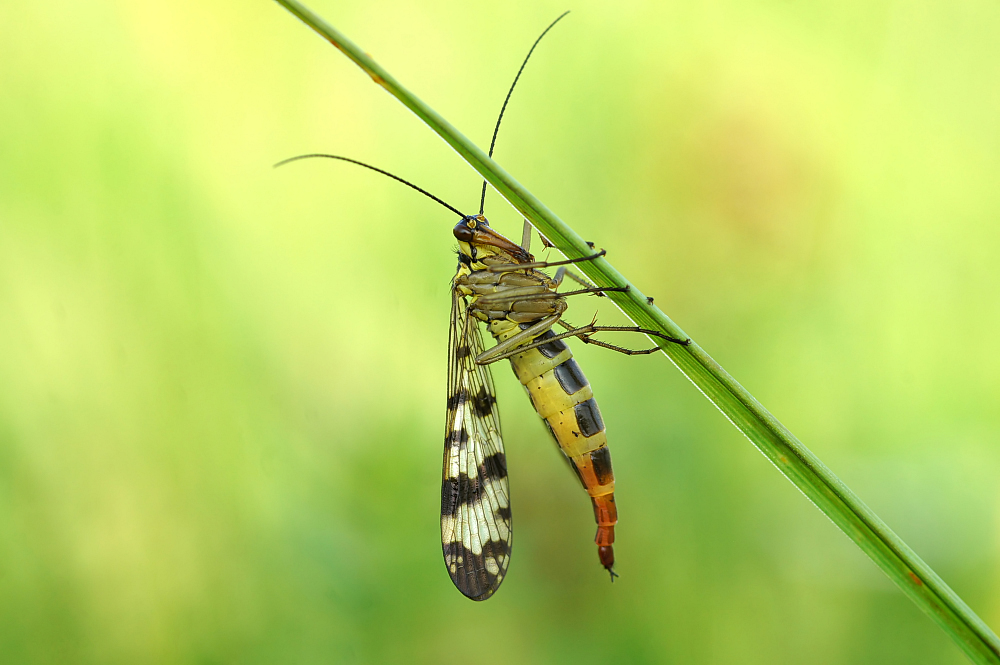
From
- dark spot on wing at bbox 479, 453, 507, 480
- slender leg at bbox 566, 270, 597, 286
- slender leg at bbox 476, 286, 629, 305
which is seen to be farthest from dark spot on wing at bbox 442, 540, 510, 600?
→ slender leg at bbox 566, 270, 597, 286

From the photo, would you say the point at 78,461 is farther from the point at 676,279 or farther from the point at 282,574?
the point at 676,279

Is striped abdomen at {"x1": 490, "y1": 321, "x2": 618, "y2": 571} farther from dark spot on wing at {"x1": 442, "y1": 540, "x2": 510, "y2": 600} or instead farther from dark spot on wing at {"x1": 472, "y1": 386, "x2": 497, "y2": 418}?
dark spot on wing at {"x1": 442, "y1": 540, "x2": 510, "y2": 600}

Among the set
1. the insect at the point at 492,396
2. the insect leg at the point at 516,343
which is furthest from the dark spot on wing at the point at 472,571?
the insect leg at the point at 516,343

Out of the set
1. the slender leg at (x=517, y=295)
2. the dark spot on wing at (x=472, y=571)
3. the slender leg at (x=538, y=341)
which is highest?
the slender leg at (x=517, y=295)

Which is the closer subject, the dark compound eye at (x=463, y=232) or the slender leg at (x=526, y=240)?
the dark compound eye at (x=463, y=232)

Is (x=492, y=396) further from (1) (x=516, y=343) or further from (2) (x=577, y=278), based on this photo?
(2) (x=577, y=278)

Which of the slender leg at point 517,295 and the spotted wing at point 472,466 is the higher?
the slender leg at point 517,295

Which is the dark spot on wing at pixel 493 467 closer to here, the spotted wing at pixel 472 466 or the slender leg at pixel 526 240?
the spotted wing at pixel 472 466

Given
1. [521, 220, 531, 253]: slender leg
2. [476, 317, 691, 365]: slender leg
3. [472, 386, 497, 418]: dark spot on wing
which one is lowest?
[472, 386, 497, 418]: dark spot on wing
